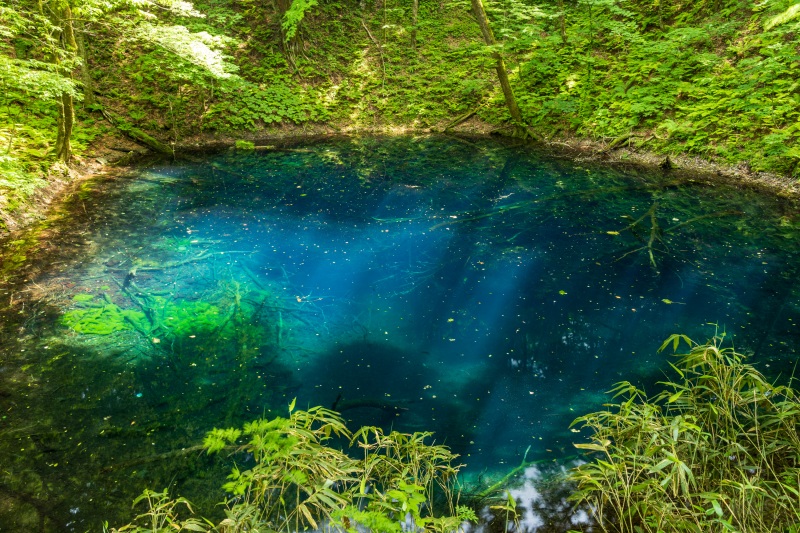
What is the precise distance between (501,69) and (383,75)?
513cm

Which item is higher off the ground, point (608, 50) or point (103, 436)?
point (608, 50)

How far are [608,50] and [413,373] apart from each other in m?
13.8

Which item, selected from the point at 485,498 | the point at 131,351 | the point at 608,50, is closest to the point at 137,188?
the point at 131,351

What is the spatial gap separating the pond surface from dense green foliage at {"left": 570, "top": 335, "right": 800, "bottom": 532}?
794mm

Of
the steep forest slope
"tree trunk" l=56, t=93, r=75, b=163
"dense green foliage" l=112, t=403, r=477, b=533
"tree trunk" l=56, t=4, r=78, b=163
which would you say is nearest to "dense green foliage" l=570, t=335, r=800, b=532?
"dense green foliage" l=112, t=403, r=477, b=533

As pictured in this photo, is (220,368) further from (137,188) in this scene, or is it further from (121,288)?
(137,188)

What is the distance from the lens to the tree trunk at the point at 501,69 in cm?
1173

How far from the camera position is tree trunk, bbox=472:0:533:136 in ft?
38.5

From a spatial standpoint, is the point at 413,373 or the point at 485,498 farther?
the point at 413,373

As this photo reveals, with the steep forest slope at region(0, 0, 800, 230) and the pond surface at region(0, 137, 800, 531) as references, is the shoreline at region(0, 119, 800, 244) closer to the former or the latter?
the steep forest slope at region(0, 0, 800, 230)

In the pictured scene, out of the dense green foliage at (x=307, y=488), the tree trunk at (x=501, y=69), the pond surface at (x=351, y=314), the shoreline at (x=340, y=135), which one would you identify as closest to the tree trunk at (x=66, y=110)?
the shoreline at (x=340, y=135)

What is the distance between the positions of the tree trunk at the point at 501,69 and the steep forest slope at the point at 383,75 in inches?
16.1

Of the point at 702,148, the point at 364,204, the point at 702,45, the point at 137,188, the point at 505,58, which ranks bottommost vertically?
the point at 137,188

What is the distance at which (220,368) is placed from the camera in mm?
4477
